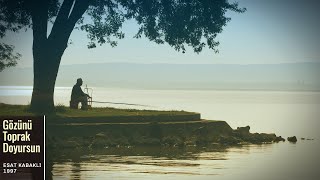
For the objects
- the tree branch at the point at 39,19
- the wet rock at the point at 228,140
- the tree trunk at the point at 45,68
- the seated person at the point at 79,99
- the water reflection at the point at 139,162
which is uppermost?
the tree branch at the point at 39,19

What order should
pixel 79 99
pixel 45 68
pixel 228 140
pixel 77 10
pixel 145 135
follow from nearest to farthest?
pixel 145 135
pixel 228 140
pixel 45 68
pixel 77 10
pixel 79 99

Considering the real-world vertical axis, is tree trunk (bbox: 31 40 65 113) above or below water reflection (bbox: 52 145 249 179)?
above

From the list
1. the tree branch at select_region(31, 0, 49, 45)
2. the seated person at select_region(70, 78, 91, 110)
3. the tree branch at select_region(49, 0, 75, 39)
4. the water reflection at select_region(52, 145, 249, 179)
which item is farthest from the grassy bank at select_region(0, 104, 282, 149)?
the tree branch at select_region(49, 0, 75, 39)

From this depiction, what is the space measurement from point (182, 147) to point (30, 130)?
302 inches

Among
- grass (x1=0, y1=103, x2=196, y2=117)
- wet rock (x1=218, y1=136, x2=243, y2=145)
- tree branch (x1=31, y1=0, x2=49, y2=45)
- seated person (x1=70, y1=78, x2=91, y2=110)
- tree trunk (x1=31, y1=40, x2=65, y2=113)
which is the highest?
tree branch (x1=31, y1=0, x2=49, y2=45)

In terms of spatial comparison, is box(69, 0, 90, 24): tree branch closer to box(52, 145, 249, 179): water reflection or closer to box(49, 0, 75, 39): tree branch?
box(49, 0, 75, 39): tree branch

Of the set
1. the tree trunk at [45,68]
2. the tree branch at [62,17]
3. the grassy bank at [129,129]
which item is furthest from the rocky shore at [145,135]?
the tree branch at [62,17]

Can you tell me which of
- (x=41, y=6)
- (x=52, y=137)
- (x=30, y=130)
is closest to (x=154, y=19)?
(x=41, y=6)

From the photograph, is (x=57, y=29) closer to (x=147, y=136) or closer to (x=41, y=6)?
(x=41, y=6)

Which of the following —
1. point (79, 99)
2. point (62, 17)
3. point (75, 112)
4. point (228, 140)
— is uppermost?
point (62, 17)

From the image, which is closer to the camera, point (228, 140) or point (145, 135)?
point (145, 135)

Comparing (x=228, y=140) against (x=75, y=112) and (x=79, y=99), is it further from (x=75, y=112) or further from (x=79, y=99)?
(x=79, y=99)

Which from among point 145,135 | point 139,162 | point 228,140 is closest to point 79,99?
point 145,135

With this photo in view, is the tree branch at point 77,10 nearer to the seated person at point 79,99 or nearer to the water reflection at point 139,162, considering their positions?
the seated person at point 79,99
